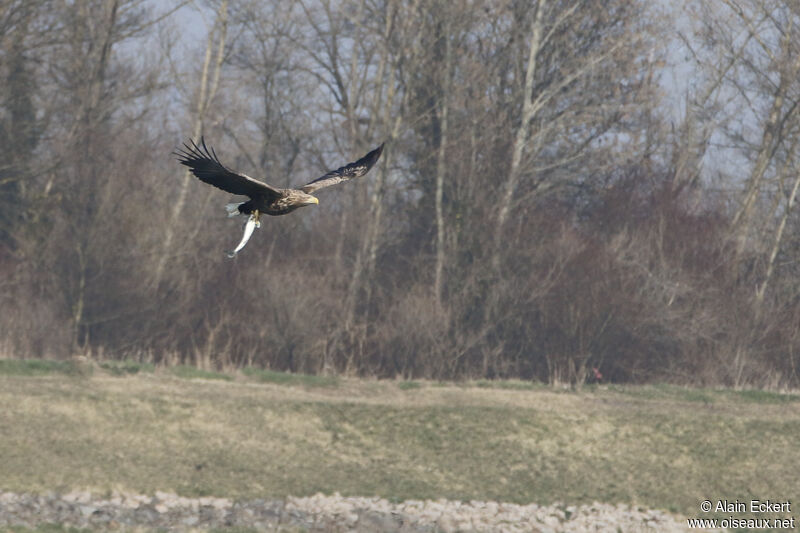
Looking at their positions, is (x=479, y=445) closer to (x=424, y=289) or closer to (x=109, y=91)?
(x=424, y=289)

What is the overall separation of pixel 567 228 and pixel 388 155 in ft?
17.6

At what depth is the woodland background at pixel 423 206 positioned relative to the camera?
1231 inches

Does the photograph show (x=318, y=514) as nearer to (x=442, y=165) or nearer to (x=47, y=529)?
(x=47, y=529)

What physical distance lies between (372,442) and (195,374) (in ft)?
15.3

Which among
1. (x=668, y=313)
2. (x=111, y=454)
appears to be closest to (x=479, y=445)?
(x=111, y=454)

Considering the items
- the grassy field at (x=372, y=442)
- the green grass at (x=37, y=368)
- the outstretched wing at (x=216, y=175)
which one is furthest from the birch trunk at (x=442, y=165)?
the outstretched wing at (x=216, y=175)

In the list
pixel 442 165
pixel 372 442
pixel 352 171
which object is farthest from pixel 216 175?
pixel 442 165

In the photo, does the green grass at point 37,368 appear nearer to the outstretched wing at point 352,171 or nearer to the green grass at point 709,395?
the green grass at point 709,395

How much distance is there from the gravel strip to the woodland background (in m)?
12.5

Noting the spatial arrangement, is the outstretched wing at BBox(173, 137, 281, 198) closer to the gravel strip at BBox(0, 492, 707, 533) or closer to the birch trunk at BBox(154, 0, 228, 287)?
the gravel strip at BBox(0, 492, 707, 533)

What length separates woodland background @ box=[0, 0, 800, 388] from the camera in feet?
103

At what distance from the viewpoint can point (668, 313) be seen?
109ft

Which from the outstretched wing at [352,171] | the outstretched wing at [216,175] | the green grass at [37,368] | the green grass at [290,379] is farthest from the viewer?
the green grass at [290,379]

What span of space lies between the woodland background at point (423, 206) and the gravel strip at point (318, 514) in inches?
494
